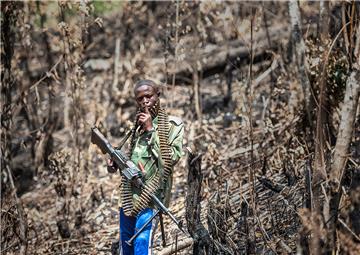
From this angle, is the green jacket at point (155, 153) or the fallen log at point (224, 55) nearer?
the green jacket at point (155, 153)

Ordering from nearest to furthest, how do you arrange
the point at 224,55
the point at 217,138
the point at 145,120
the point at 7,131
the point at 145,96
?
1. the point at 145,120
2. the point at 145,96
3. the point at 7,131
4. the point at 217,138
5. the point at 224,55

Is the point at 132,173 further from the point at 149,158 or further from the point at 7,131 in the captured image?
the point at 7,131

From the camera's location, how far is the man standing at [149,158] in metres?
4.50

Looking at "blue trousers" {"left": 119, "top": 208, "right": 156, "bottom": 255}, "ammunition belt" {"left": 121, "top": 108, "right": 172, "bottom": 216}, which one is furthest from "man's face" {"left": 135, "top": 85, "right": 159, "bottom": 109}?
"blue trousers" {"left": 119, "top": 208, "right": 156, "bottom": 255}

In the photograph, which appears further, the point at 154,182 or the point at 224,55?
the point at 224,55

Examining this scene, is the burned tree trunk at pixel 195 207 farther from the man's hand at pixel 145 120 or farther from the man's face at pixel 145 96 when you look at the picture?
the man's face at pixel 145 96

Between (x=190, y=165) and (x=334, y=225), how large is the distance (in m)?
1.15

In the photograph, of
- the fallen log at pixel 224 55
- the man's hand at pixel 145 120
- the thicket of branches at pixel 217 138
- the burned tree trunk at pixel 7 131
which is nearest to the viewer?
the thicket of branches at pixel 217 138

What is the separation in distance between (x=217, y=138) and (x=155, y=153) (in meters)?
3.63

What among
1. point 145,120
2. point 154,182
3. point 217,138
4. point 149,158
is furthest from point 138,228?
point 217,138

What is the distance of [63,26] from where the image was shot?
6.47m

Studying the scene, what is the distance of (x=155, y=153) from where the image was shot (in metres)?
4.53

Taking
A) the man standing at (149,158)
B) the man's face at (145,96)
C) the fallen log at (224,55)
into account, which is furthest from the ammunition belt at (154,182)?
the fallen log at (224,55)

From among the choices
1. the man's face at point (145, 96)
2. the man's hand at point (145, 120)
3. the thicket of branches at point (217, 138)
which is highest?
the man's face at point (145, 96)
